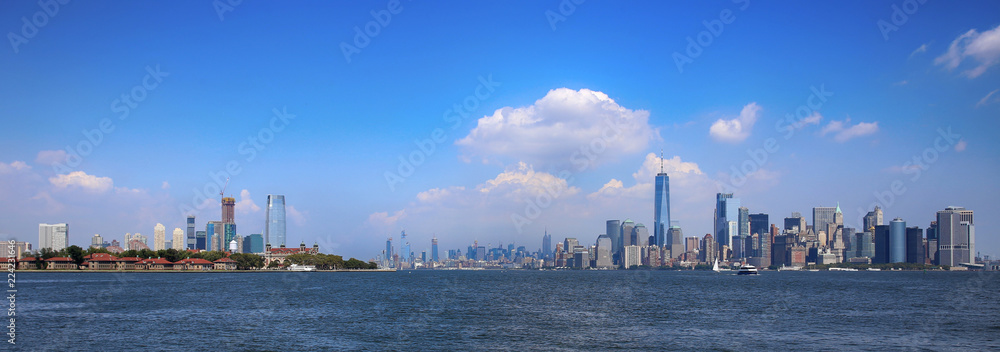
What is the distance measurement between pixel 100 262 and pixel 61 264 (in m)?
10.2

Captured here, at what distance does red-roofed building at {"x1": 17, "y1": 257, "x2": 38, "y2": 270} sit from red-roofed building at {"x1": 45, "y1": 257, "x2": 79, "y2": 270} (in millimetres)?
3812

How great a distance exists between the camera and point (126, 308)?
209 ft

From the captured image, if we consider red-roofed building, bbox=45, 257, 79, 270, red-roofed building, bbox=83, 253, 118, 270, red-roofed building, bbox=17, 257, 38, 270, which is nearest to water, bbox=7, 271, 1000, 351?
red-roofed building, bbox=83, 253, 118, 270

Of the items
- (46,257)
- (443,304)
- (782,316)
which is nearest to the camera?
(782,316)

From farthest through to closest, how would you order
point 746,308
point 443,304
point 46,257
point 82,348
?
point 46,257
point 443,304
point 746,308
point 82,348

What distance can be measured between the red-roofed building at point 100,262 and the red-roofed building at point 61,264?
10.8 ft

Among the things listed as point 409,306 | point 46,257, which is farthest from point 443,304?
point 46,257

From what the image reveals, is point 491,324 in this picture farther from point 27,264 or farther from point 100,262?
point 27,264

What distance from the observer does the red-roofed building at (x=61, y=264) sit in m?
191

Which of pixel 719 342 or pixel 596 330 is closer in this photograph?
pixel 719 342

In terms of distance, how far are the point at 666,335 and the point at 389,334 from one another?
19.8 meters

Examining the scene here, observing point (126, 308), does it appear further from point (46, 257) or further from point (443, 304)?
point (46, 257)

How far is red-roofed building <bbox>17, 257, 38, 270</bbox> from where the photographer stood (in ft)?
625

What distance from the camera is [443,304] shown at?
74.4 meters
